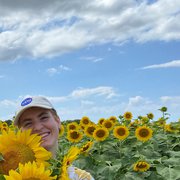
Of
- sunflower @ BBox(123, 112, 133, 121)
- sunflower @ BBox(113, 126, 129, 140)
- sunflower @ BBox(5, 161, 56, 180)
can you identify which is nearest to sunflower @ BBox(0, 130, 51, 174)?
sunflower @ BBox(5, 161, 56, 180)

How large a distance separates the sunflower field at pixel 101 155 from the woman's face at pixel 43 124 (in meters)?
0.09

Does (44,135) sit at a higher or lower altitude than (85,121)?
lower

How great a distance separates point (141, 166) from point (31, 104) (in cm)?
223

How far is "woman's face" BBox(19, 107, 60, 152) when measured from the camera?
9.83 ft

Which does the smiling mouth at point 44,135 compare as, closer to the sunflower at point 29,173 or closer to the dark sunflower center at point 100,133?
Result: the sunflower at point 29,173

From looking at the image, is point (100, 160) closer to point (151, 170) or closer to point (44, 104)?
point (151, 170)

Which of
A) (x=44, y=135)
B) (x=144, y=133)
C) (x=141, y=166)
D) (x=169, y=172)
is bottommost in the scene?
(x=169, y=172)

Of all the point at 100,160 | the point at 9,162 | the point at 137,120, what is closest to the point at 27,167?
the point at 9,162

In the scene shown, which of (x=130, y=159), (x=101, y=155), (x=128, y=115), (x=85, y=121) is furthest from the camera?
(x=128, y=115)

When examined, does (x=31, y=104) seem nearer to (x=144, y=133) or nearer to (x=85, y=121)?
(x=144, y=133)

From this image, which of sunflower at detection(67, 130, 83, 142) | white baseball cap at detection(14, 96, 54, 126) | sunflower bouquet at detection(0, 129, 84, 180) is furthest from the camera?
sunflower at detection(67, 130, 83, 142)

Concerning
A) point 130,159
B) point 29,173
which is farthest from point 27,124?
point 130,159

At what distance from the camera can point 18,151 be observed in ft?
6.29

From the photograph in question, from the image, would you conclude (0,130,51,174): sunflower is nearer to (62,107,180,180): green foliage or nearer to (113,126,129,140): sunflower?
(62,107,180,180): green foliage
